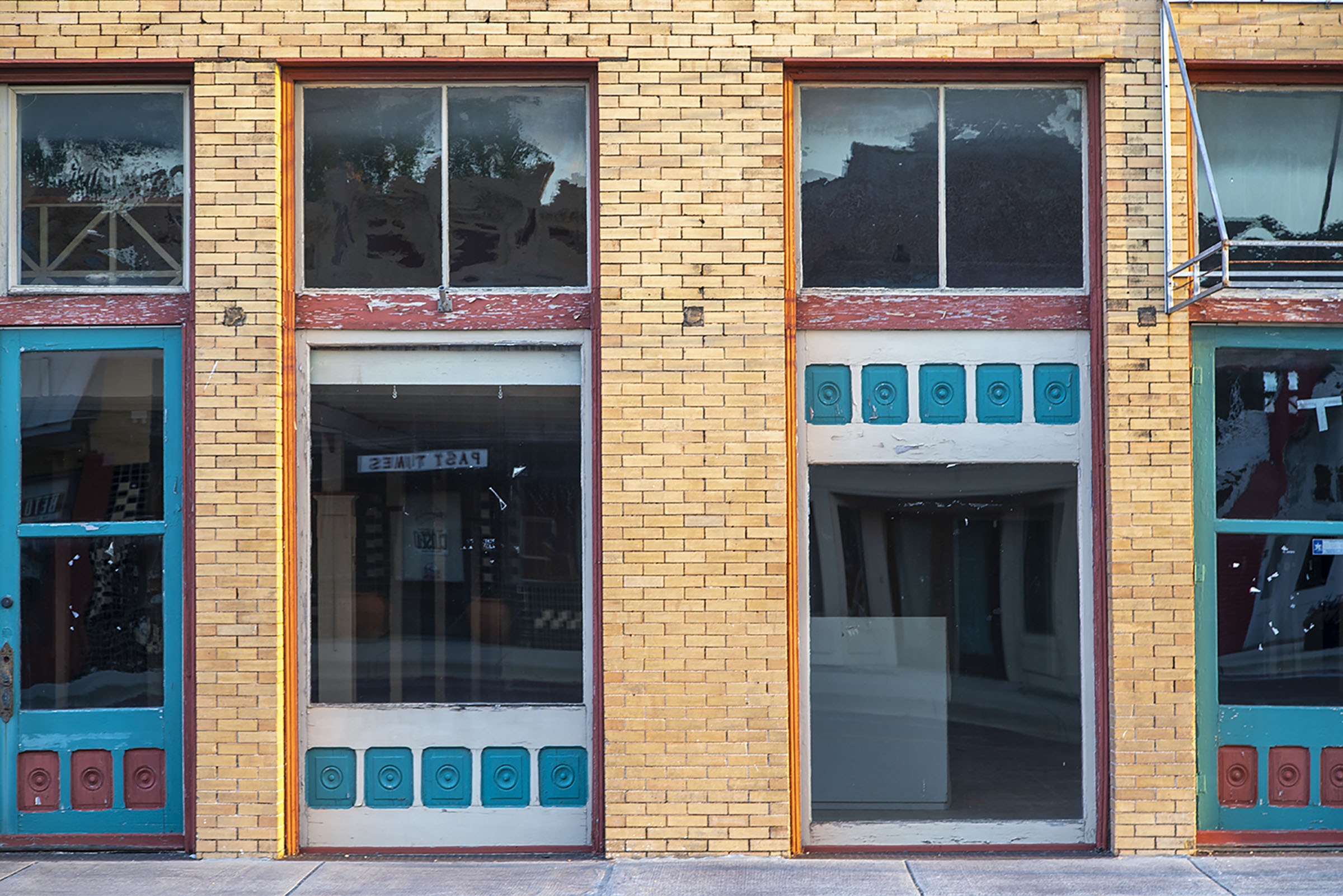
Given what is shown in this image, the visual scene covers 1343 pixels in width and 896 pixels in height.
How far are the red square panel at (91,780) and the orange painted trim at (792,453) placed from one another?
3.88 meters

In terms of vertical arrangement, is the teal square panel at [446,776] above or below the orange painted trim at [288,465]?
below

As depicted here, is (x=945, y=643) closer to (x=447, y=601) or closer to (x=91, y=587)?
(x=447, y=601)

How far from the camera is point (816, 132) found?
21.9ft

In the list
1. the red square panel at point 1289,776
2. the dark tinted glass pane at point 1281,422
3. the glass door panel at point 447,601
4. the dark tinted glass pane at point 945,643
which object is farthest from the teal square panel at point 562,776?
the dark tinted glass pane at point 1281,422

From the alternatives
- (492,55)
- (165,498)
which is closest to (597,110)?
(492,55)

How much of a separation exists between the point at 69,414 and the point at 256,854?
2724mm

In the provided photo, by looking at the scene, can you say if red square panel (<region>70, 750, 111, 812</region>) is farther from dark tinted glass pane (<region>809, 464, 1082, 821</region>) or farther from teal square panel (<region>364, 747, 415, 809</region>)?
dark tinted glass pane (<region>809, 464, 1082, 821</region>)

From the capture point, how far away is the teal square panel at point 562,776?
6527mm

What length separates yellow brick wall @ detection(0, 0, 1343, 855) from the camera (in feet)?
20.7

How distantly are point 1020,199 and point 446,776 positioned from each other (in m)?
4.69

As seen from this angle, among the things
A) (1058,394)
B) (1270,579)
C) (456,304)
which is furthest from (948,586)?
(456,304)

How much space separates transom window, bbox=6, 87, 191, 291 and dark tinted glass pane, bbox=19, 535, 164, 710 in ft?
5.13

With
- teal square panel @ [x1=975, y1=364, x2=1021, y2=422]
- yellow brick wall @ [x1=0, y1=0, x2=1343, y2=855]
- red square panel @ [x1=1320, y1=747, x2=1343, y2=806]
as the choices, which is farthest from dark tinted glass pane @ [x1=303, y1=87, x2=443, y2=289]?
red square panel @ [x1=1320, y1=747, x2=1343, y2=806]

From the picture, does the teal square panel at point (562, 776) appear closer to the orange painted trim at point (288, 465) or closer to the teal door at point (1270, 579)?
the orange painted trim at point (288, 465)
